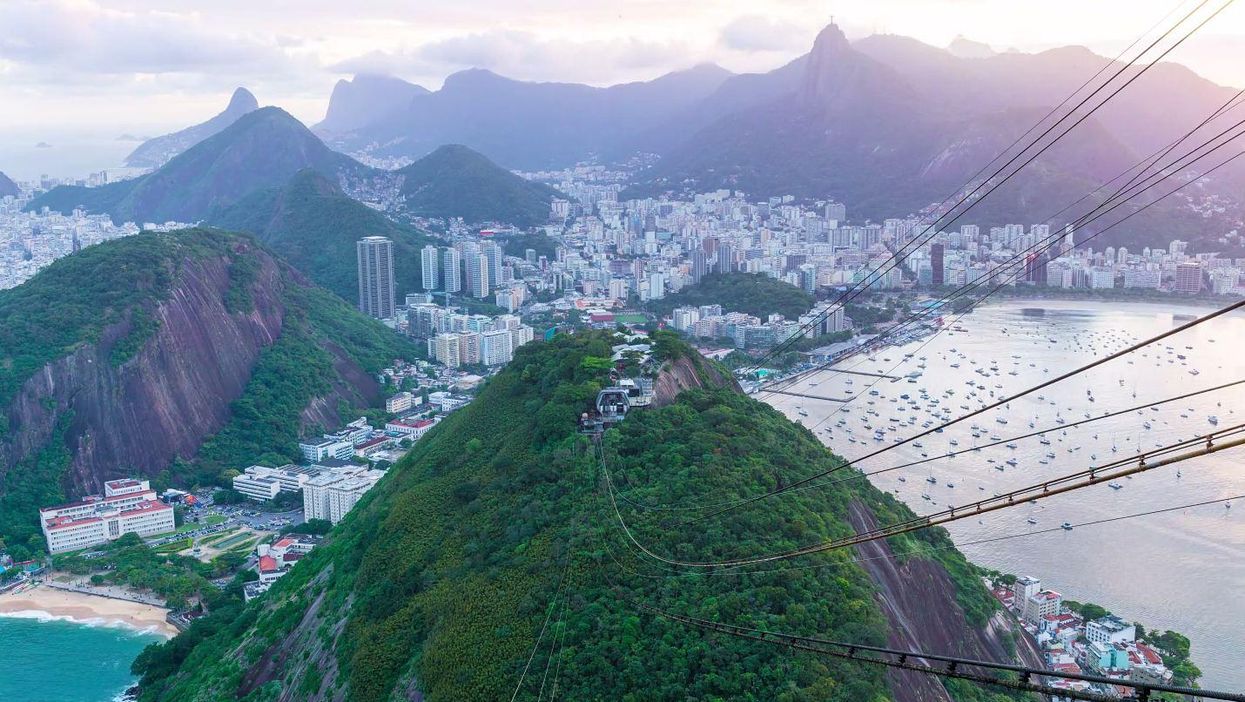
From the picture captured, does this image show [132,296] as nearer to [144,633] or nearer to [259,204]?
[144,633]

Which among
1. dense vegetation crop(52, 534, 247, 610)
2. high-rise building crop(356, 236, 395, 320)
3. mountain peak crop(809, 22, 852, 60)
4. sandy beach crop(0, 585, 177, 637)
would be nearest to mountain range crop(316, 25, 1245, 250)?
mountain peak crop(809, 22, 852, 60)

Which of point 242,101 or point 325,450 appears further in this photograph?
point 242,101

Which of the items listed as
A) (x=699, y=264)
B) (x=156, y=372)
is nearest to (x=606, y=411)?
(x=156, y=372)

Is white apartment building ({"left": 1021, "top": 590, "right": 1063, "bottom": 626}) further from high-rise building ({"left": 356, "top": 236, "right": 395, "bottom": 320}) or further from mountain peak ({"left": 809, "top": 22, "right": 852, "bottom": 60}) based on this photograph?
mountain peak ({"left": 809, "top": 22, "right": 852, "bottom": 60})

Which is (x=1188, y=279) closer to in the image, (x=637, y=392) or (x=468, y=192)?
(x=637, y=392)

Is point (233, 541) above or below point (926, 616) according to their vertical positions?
below

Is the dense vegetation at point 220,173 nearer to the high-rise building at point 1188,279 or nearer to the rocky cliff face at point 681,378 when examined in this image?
the high-rise building at point 1188,279

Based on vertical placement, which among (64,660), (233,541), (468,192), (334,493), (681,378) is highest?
(468,192)

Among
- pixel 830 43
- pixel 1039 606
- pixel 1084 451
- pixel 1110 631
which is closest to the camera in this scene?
pixel 1110 631
